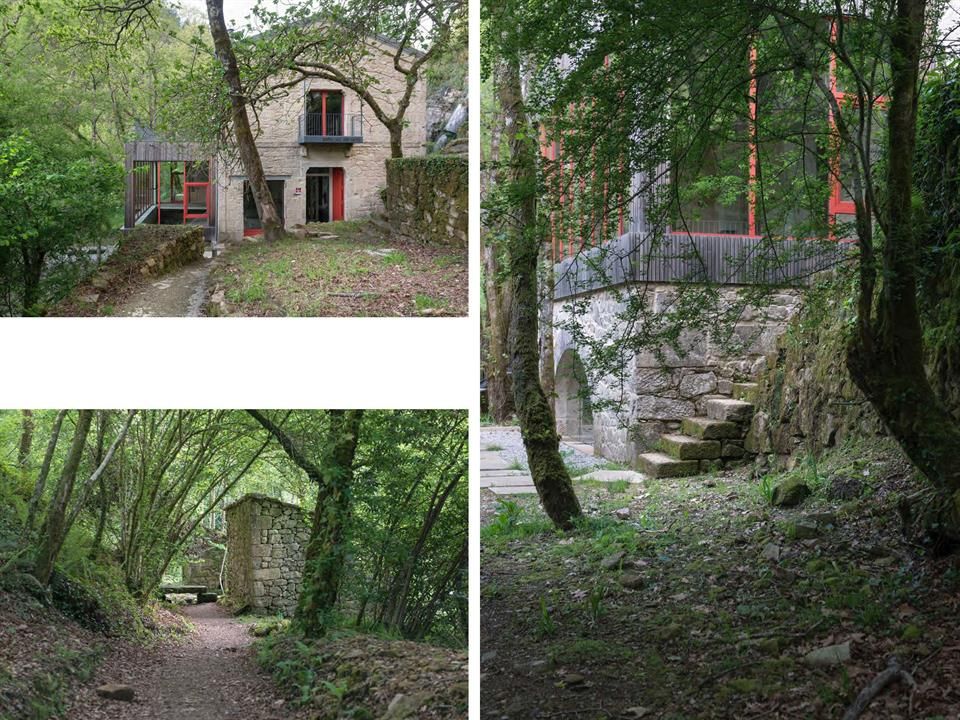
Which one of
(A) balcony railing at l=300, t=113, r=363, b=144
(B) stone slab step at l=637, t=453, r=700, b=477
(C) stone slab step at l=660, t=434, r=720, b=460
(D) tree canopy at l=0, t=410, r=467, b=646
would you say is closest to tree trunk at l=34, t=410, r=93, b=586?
(D) tree canopy at l=0, t=410, r=467, b=646

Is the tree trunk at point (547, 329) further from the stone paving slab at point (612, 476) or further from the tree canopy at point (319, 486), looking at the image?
the tree canopy at point (319, 486)

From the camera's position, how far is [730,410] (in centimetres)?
331

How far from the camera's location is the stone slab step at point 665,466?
10.9 ft

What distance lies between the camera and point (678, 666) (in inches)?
121

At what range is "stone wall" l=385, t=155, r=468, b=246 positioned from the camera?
10.1 ft

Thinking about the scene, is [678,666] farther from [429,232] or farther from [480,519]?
[429,232]

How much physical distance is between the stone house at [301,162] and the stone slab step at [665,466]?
1.40 meters

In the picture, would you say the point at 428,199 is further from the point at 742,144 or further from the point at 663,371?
the point at 742,144

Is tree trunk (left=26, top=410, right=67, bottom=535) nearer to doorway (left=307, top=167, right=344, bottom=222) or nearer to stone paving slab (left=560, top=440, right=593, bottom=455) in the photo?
doorway (left=307, top=167, right=344, bottom=222)

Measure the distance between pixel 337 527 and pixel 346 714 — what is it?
713 millimetres

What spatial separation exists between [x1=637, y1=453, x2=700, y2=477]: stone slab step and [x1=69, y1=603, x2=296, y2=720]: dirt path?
5.42 feet

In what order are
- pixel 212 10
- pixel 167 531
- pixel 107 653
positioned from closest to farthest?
pixel 212 10, pixel 107 653, pixel 167 531

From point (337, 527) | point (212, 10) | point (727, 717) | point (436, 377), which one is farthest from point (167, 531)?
point (727, 717)

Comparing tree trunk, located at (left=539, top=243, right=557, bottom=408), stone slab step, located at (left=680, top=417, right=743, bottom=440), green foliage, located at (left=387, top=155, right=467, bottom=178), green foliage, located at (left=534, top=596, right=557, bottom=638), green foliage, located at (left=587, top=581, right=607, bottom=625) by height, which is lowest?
green foliage, located at (left=534, top=596, right=557, bottom=638)
